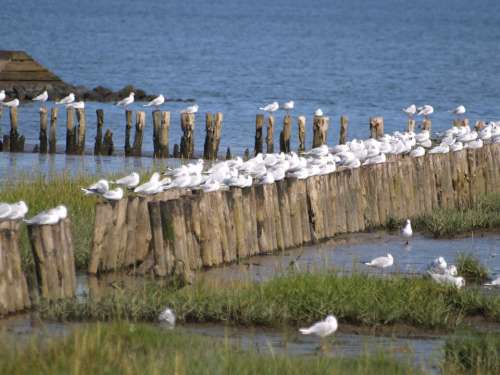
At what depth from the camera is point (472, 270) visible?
14.5 m

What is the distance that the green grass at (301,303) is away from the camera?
11.6 meters

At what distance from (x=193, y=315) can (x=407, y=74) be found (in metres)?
70.7

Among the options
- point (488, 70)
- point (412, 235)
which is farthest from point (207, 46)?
point (412, 235)

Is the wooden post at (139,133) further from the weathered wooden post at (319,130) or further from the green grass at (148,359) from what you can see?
the green grass at (148,359)

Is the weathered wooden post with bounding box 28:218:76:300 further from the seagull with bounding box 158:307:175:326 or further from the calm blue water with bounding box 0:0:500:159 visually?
the calm blue water with bounding box 0:0:500:159

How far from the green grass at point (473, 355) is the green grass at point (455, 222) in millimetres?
7199

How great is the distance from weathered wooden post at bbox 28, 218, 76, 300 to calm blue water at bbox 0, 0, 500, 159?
70.5ft

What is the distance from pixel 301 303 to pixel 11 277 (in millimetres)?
2483

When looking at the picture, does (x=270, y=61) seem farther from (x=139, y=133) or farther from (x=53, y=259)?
(x=53, y=259)

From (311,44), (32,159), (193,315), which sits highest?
(193,315)

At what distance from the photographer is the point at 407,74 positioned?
81.3 meters

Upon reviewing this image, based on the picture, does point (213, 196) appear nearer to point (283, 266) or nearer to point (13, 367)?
point (283, 266)

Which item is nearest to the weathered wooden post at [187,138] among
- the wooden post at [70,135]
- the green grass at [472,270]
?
the wooden post at [70,135]

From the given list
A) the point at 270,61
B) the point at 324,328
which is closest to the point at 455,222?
the point at 324,328
